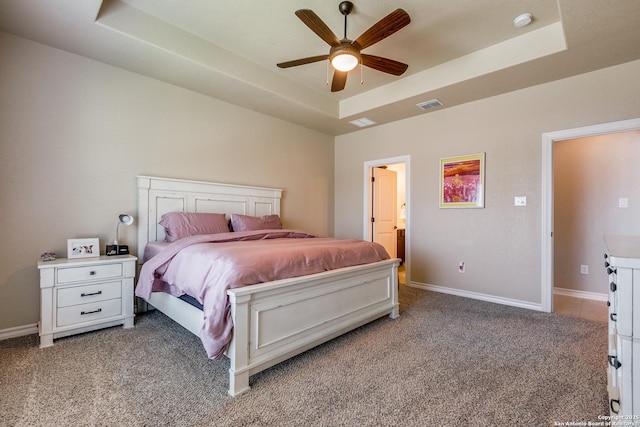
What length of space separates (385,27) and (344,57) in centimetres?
38

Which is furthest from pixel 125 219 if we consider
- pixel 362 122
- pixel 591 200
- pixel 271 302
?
pixel 591 200

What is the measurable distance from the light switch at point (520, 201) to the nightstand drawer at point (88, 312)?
167 inches

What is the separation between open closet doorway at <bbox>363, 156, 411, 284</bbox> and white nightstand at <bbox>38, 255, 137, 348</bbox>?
11.2ft

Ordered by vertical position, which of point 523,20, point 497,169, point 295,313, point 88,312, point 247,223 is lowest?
point 88,312

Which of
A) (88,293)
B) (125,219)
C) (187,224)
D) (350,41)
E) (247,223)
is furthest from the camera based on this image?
(247,223)

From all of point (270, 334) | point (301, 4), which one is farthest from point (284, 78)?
point (270, 334)

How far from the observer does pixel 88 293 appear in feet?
7.89

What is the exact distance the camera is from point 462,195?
3.82m

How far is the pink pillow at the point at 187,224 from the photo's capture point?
9.70 ft

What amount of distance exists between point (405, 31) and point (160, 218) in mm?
3110

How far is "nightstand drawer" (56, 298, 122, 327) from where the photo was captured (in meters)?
2.31

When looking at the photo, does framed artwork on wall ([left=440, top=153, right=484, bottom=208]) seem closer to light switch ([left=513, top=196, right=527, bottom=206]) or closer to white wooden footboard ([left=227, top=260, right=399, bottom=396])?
light switch ([left=513, top=196, right=527, bottom=206])

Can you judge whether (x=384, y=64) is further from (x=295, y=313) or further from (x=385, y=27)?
(x=295, y=313)

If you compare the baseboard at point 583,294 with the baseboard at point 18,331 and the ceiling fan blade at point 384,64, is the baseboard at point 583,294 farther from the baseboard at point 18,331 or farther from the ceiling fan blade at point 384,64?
the baseboard at point 18,331
